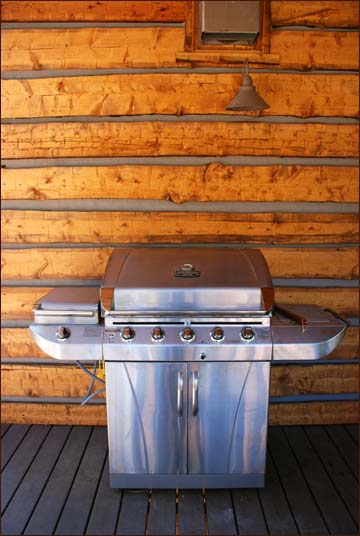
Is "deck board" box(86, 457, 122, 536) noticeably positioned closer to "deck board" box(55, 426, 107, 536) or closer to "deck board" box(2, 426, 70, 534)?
"deck board" box(55, 426, 107, 536)

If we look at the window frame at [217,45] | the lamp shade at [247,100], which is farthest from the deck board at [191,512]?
the window frame at [217,45]

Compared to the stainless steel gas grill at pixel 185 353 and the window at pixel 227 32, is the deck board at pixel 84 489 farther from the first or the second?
the window at pixel 227 32

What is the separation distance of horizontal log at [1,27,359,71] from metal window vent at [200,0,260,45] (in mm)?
537

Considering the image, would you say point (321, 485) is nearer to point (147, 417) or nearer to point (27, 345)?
point (147, 417)

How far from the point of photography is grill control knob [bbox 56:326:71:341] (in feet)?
8.42

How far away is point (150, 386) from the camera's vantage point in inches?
105

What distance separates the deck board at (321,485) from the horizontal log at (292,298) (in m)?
0.97

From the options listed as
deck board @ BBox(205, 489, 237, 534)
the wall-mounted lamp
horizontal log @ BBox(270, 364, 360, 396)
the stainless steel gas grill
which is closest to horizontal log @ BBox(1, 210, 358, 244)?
the stainless steel gas grill

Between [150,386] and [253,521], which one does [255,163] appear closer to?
[150,386]

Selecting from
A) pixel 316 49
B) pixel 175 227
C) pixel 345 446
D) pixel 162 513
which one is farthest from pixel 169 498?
pixel 316 49

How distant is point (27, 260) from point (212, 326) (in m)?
1.59

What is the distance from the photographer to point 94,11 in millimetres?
3223

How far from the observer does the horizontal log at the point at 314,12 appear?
10.6ft

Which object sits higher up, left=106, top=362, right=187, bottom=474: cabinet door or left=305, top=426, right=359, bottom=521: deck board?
left=106, top=362, right=187, bottom=474: cabinet door
